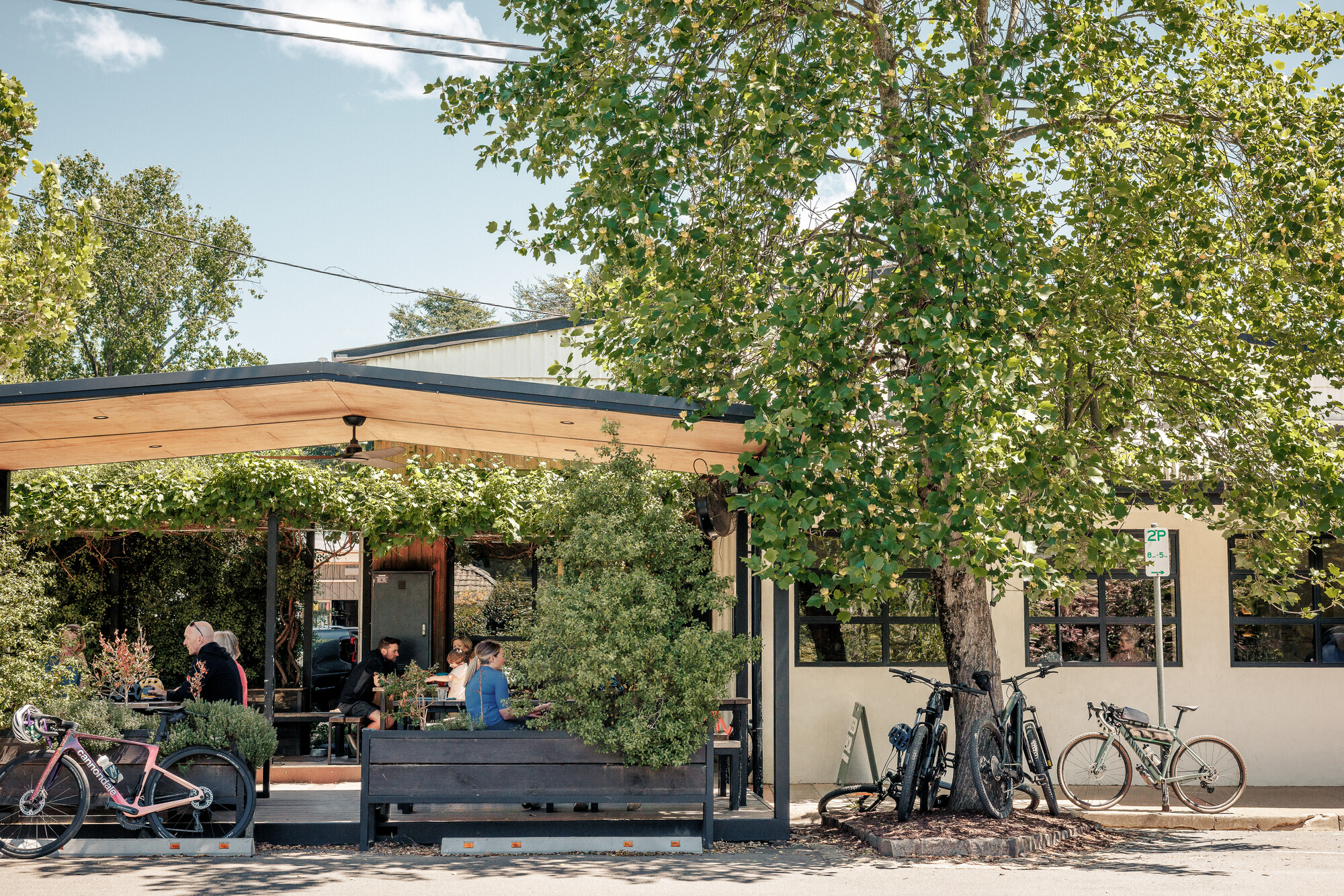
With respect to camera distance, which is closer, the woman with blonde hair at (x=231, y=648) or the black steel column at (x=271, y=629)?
the woman with blonde hair at (x=231, y=648)

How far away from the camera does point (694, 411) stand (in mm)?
7453

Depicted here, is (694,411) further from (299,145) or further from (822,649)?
(299,145)

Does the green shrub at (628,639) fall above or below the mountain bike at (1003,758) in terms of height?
above

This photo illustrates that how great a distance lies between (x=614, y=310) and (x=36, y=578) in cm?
495

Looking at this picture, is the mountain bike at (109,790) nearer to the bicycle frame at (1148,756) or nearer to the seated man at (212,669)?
the seated man at (212,669)

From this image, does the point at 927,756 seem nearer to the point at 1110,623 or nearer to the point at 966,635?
the point at 966,635

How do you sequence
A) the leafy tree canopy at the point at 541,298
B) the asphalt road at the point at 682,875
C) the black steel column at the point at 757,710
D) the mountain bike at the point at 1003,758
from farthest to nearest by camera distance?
the leafy tree canopy at the point at 541,298, the black steel column at the point at 757,710, the mountain bike at the point at 1003,758, the asphalt road at the point at 682,875

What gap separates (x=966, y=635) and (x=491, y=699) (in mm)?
3754

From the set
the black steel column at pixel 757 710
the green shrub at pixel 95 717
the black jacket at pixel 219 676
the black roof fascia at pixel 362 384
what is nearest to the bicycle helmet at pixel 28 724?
the green shrub at pixel 95 717

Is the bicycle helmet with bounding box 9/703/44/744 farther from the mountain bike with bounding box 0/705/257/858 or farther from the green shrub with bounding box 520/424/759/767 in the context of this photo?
the green shrub with bounding box 520/424/759/767

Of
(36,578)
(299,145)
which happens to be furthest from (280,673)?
(299,145)

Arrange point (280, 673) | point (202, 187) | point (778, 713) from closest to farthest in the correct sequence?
1. point (778, 713)
2. point (280, 673)
3. point (202, 187)

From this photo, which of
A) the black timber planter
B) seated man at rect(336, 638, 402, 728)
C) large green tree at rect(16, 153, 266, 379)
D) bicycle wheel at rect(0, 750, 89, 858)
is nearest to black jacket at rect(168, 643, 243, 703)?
bicycle wheel at rect(0, 750, 89, 858)

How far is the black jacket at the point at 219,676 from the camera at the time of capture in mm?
7871
